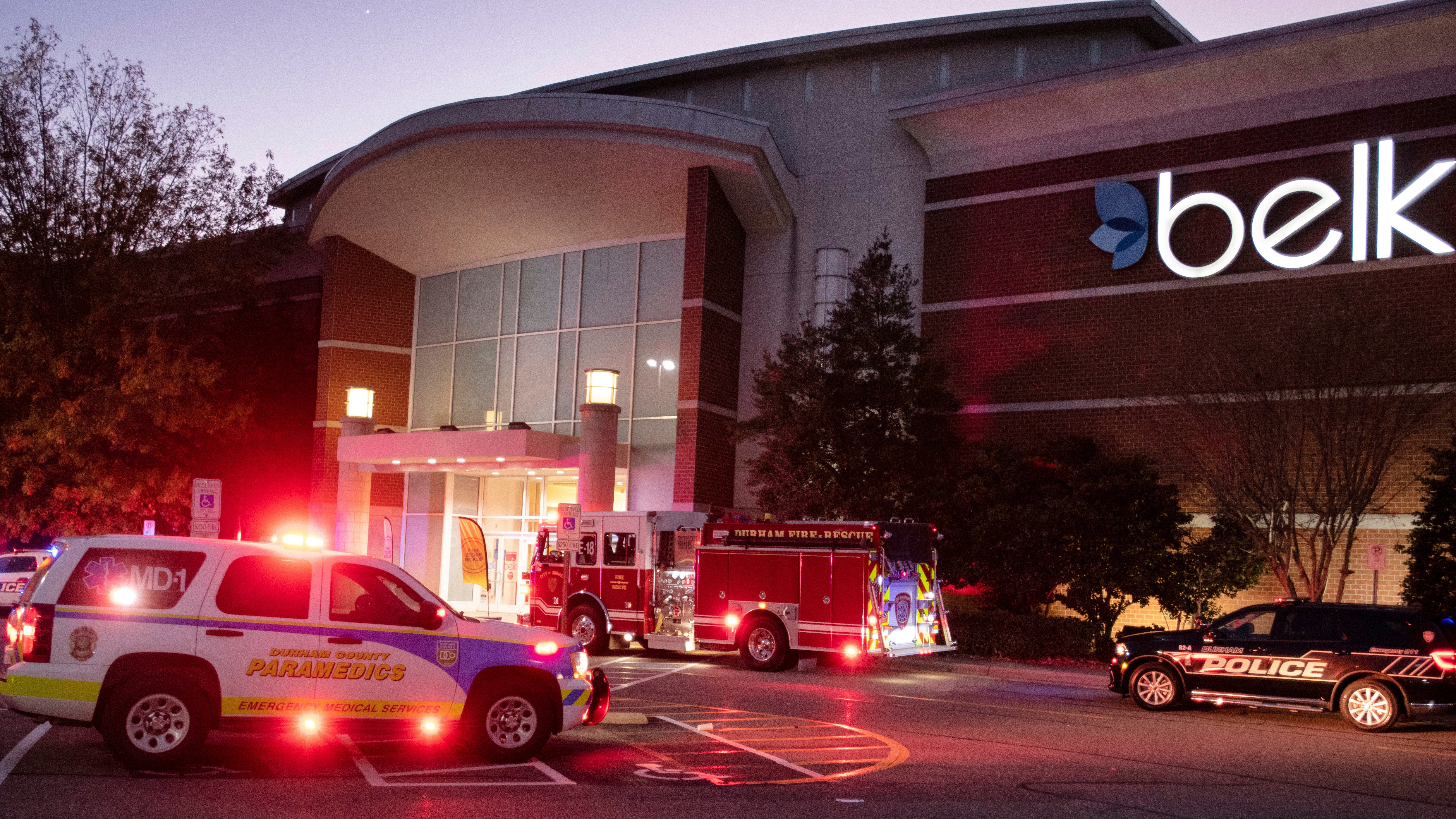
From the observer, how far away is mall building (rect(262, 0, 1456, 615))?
2489 cm

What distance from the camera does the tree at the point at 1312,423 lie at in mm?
20594

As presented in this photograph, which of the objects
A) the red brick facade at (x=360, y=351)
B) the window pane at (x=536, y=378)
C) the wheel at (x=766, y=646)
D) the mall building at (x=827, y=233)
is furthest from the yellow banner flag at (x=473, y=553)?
the red brick facade at (x=360, y=351)

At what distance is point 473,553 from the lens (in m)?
26.6

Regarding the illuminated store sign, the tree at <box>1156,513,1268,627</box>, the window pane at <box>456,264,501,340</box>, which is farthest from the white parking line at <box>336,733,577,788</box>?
the window pane at <box>456,264,501,340</box>

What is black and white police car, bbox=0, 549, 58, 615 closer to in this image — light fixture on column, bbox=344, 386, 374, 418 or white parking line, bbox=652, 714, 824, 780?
light fixture on column, bbox=344, 386, 374, 418

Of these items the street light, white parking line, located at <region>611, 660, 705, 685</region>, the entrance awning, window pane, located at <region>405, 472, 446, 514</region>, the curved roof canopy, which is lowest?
white parking line, located at <region>611, 660, 705, 685</region>

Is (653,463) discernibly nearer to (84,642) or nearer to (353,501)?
(353,501)

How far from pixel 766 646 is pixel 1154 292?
12.5 meters

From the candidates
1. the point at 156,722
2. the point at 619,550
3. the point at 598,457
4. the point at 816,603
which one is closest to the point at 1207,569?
the point at 816,603

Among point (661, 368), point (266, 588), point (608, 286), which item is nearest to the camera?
point (266, 588)

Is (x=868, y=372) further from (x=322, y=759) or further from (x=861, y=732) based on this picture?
(x=322, y=759)

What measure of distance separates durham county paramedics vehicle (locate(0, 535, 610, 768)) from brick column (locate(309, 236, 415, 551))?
27.0m

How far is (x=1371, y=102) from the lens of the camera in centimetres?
2461

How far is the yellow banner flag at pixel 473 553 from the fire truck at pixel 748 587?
7.85ft
